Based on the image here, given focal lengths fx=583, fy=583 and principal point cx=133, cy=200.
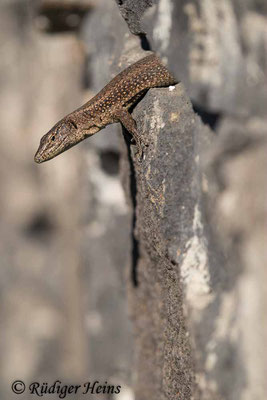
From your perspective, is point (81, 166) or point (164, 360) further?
point (81, 166)

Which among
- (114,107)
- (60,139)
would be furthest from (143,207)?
(60,139)

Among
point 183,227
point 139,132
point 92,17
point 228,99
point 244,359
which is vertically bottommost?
point 244,359

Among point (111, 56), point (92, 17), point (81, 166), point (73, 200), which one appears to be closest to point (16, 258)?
point (73, 200)

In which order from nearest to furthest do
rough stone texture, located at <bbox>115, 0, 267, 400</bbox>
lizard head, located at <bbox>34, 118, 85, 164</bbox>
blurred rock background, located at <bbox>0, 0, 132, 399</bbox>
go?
rough stone texture, located at <bbox>115, 0, 267, 400</bbox>
lizard head, located at <bbox>34, 118, 85, 164</bbox>
blurred rock background, located at <bbox>0, 0, 132, 399</bbox>

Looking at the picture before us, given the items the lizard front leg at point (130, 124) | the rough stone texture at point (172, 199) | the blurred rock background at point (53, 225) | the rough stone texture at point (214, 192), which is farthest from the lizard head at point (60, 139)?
the blurred rock background at point (53, 225)

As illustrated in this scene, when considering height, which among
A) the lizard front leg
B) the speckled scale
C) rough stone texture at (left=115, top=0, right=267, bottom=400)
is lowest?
rough stone texture at (left=115, top=0, right=267, bottom=400)

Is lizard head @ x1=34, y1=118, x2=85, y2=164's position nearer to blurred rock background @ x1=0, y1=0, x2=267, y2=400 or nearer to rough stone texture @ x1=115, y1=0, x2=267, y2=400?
blurred rock background @ x1=0, y1=0, x2=267, y2=400

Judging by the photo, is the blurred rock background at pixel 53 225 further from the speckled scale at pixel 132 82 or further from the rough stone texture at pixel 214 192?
the rough stone texture at pixel 214 192

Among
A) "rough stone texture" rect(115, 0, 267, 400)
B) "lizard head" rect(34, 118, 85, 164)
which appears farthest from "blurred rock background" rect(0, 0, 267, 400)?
"lizard head" rect(34, 118, 85, 164)

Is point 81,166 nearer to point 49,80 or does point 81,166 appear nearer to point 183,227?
point 49,80
